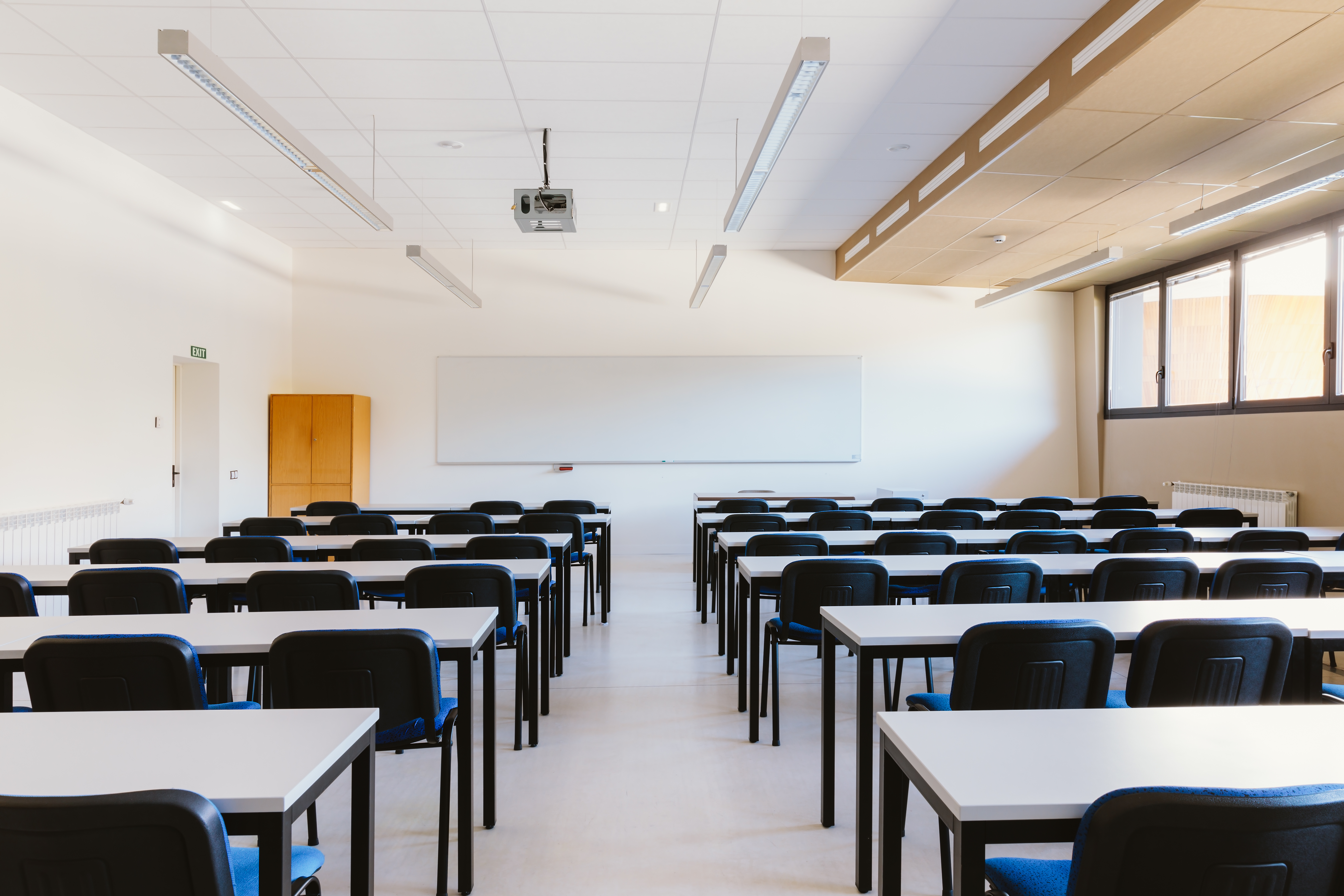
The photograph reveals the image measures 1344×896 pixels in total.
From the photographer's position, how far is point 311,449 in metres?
8.31

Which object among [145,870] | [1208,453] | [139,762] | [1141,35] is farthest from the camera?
[1208,453]

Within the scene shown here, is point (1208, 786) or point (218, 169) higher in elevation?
point (218, 169)

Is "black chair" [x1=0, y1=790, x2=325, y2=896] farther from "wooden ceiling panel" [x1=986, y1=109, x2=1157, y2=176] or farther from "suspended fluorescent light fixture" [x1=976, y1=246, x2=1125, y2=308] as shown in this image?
"suspended fluorescent light fixture" [x1=976, y1=246, x2=1125, y2=308]

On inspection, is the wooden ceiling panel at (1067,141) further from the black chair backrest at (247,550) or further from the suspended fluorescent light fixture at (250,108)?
the black chair backrest at (247,550)

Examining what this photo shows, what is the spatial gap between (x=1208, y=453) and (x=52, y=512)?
9.74m

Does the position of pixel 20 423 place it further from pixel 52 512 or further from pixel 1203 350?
pixel 1203 350

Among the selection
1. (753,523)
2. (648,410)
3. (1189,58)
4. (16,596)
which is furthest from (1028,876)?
(648,410)

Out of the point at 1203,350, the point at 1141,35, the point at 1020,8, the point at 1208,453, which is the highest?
the point at 1020,8

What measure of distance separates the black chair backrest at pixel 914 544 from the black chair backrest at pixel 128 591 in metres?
3.28

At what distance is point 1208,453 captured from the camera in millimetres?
7234

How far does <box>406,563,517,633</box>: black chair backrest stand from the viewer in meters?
2.98

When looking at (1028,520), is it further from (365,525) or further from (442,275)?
(442,275)

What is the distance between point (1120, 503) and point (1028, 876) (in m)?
5.54

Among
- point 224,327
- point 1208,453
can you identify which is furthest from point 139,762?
point 1208,453
